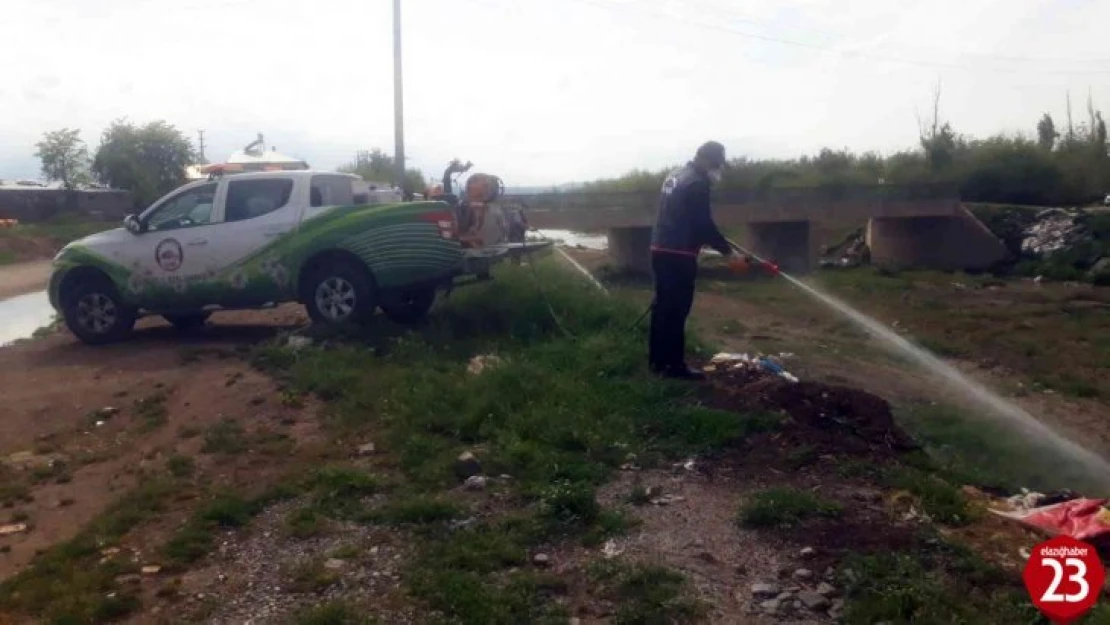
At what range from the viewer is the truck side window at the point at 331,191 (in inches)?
538

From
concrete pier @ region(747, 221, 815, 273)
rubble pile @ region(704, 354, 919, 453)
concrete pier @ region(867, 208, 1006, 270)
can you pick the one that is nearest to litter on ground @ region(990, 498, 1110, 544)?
rubble pile @ region(704, 354, 919, 453)

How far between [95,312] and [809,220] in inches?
692

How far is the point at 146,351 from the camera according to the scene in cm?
1352

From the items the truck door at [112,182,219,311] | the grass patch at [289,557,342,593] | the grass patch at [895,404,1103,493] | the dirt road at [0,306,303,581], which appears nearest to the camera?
the grass patch at [289,557,342,593]

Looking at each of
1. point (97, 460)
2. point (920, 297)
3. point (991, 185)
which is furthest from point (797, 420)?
point (991, 185)

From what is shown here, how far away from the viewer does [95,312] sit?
46.9ft

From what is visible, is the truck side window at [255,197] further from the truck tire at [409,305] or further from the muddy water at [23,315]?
the muddy water at [23,315]

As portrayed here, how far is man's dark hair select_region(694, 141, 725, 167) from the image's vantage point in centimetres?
1000

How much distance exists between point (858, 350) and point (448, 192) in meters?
5.51

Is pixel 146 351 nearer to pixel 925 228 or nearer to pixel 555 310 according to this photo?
pixel 555 310

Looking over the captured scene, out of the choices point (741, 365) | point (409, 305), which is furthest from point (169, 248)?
point (741, 365)

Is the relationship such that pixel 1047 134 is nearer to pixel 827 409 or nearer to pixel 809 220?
pixel 809 220

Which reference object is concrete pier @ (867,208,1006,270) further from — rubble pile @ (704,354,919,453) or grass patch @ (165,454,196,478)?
grass patch @ (165,454,196,478)

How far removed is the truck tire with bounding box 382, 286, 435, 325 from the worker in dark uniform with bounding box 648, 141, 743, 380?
410 centimetres
